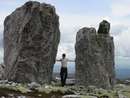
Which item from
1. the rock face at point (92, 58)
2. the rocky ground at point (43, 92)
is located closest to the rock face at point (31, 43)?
the rocky ground at point (43, 92)

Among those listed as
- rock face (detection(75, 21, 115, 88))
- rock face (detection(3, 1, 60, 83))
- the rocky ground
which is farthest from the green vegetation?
rock face (detection(75, 21, 115, 88))

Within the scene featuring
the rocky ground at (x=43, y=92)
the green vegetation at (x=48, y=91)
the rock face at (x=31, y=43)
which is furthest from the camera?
the rock face at (x=31, y=43)

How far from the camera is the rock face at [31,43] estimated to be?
143ft

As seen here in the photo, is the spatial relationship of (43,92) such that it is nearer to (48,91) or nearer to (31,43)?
(48,91)

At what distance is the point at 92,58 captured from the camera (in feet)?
153

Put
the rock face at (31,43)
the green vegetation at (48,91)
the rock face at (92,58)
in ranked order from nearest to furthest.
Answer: the green vegetation at (48,91), the rock face at (31,43), the rock face at (92,58)

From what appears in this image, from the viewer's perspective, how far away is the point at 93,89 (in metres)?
43.3

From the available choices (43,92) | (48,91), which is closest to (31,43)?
(48,91)

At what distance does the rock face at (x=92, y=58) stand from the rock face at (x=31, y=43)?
98.8 inches

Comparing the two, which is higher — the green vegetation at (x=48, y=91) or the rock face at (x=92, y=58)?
the rock face at (x=92, y=58)

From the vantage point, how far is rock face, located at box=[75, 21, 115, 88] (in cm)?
4656

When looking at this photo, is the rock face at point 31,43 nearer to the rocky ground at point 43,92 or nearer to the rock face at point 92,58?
the rocky ground at point 43,92

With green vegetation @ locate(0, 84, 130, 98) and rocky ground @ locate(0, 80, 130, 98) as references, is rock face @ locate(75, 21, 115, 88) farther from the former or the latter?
green vegetation @ locate(0, 84, 130, 98)

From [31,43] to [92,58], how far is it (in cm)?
641
